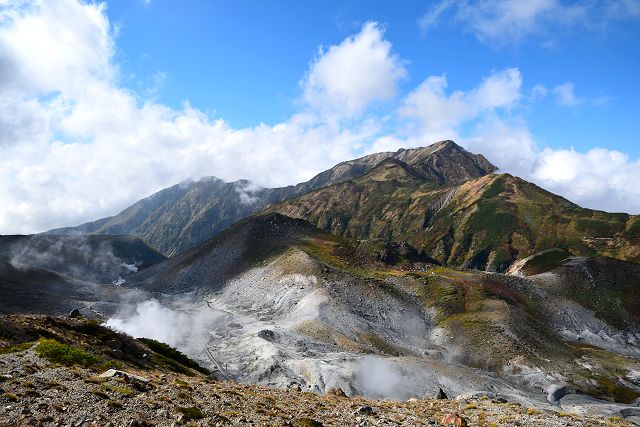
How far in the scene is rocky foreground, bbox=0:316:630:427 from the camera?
70.3 ft

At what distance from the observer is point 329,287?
124m

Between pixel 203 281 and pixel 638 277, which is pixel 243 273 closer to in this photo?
pixel 203 281

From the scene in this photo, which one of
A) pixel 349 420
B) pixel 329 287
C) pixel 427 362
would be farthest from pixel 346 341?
pixel 349 420

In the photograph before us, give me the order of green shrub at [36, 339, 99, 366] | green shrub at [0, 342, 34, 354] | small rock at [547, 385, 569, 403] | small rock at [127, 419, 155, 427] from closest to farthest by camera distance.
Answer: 1. small rock at [127, 419, 155, 427]
2. green shrub at [36, 339, 99, 366]
3. green shrub at [0, 342, 34, 354]
4. small rock at [547, 385, 569, 403]

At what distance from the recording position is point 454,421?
28188 mm

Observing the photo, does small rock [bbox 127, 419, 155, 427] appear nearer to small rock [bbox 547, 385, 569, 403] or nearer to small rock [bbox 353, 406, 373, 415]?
small rock [bbox 353, 406, 373, 415]

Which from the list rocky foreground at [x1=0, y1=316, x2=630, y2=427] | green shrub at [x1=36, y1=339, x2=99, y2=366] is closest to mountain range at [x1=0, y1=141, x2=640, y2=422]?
rocky foreground at [x1=0, y1=316, x2=630, y2=427]

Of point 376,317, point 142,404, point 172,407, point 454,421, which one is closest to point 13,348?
point 142,404

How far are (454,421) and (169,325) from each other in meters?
95.0

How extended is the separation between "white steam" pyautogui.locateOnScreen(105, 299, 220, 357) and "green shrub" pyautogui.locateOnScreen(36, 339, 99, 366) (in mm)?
55596

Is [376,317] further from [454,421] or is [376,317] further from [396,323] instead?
[454,421]

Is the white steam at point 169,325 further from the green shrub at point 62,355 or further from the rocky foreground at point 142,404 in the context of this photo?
the rocky foreground at point 142,404

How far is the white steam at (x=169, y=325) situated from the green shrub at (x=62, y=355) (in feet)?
182

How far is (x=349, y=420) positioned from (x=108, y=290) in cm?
16135
